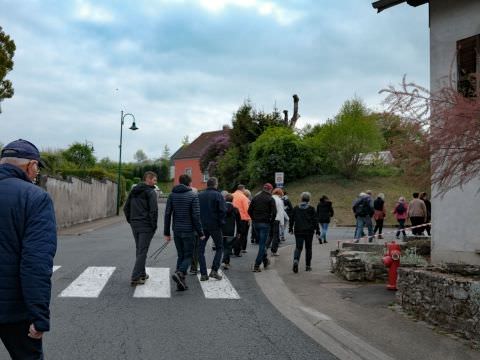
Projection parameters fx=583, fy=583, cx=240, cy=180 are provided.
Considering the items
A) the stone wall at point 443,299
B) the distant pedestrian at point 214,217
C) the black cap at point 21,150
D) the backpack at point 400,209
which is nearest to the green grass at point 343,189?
the backpack at point 400,209

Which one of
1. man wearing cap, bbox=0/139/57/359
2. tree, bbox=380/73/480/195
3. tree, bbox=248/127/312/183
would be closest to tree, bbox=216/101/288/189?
tree, bbox=248/127/312/183

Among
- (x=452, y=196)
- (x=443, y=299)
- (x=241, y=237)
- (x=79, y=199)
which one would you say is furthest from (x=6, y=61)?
(x=443, y=299)

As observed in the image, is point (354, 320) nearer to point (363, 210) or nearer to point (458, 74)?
point (458, 74)

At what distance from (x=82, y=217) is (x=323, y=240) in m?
14.9

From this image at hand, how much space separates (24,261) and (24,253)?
5 cm

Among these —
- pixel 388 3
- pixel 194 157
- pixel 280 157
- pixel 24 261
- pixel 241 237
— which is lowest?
pixel 241 237

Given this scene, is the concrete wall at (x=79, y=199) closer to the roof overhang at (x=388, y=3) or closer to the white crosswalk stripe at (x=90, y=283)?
the white crosswalk stripe at (x=90, y=283)

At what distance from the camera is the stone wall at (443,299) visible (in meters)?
6.55

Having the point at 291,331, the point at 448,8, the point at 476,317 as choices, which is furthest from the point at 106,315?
the point at 448,8

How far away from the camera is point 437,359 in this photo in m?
5.84

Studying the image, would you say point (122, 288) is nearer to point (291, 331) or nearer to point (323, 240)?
point (291, 331)

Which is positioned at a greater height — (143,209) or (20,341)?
(143,209)

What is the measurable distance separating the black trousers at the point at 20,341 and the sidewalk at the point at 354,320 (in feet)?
11.1

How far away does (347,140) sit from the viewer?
37.0 meters
